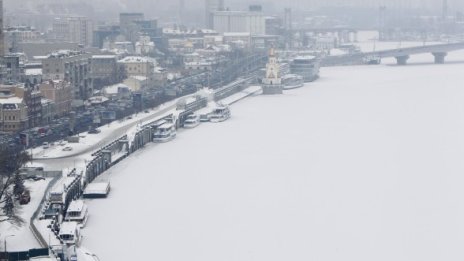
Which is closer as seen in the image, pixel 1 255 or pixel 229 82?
pixel 1 255

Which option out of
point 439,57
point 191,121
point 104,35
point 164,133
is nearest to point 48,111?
point 191,121

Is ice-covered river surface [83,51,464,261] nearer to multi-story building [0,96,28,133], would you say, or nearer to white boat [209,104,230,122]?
white boat [209,104,230,122]

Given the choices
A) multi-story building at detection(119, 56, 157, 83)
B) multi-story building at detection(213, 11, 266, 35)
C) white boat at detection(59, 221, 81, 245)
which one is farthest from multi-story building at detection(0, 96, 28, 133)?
multi-story building at detection(213, 11, 266, 35)

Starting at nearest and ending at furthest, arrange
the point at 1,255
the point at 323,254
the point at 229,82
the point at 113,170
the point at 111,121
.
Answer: the point at 1,255 → the point at 323,254 → the point at 113,170 → the point at 111,121 → the point at 229,82

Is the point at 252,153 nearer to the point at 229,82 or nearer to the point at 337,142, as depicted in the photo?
the point at 337,142

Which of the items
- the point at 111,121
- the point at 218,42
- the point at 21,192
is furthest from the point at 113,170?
the point at 218,42

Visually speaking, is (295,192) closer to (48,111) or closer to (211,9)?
(48,111)

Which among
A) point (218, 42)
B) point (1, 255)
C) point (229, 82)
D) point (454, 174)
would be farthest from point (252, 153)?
point (218, 42)

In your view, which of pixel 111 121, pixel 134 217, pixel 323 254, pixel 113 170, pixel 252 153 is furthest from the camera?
pixel 111 121
